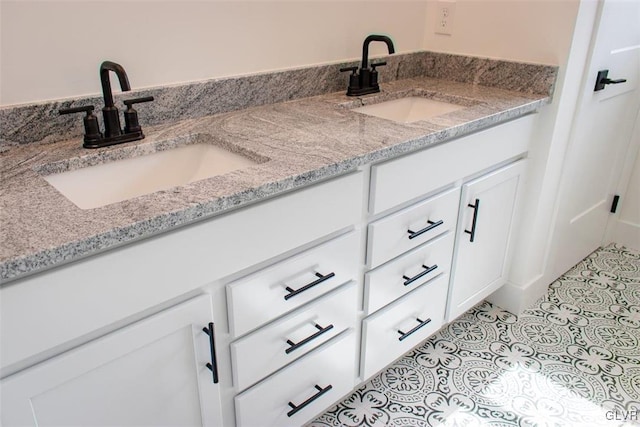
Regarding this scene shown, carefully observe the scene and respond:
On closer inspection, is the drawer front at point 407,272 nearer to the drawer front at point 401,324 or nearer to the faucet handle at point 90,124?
the drawer front at point 401,324

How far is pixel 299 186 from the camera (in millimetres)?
1017

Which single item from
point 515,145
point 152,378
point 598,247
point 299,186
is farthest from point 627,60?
point 152,378

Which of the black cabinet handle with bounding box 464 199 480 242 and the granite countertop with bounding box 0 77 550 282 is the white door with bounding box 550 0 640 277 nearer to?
the granite countertop with bounding box 0 77 550 282

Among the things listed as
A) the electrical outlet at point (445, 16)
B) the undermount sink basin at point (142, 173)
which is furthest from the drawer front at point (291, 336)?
the electrical outlet at point (445, 16)

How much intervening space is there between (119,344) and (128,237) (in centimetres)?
19

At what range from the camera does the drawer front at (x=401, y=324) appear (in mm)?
1405

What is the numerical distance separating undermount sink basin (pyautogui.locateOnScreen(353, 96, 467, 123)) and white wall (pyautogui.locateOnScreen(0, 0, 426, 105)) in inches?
8.5

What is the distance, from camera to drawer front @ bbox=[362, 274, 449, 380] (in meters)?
1.41

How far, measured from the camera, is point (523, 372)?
1690 mm

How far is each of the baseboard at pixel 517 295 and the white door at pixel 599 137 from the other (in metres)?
0.14

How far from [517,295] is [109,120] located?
158 cm

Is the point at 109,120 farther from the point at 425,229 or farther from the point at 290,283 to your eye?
the point at 425,229

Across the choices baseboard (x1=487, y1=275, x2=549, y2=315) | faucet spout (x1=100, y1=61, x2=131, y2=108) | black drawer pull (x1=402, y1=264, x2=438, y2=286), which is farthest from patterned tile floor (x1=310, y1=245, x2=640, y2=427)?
faucet spout (x1=100, y1=61, x2=131, y2=108)

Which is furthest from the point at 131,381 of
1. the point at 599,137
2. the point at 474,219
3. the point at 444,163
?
the point at 599,137
